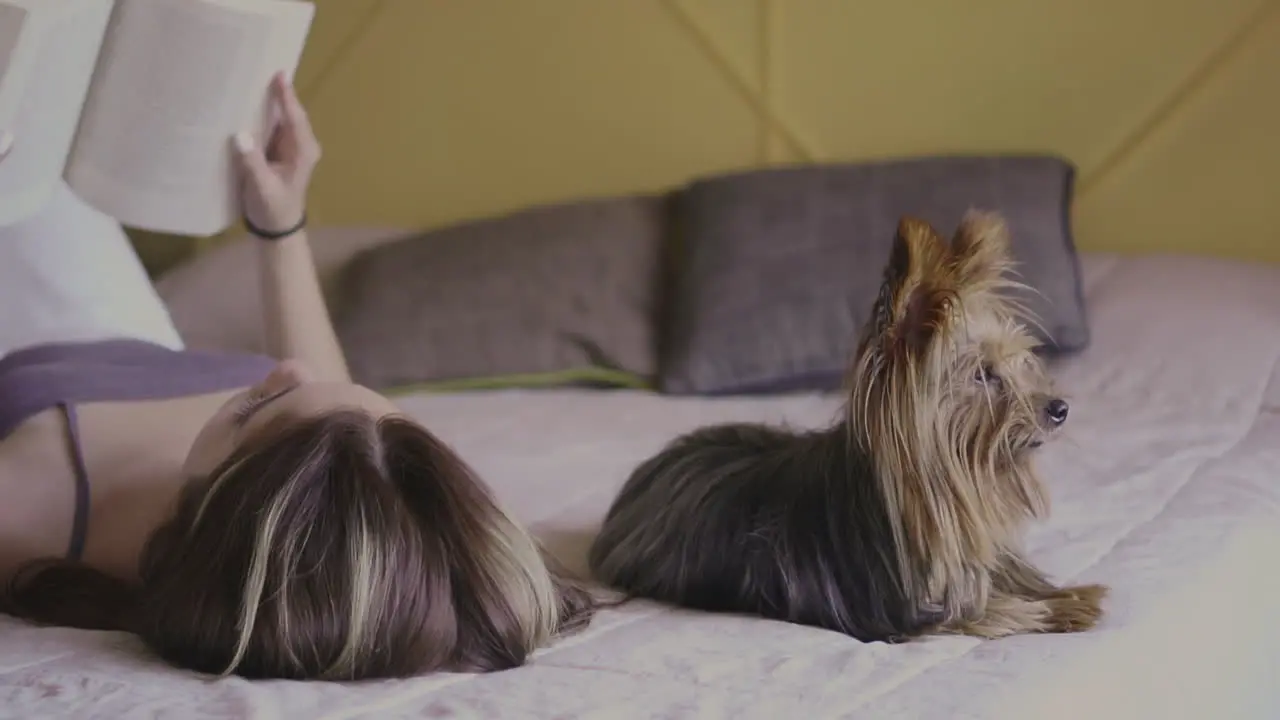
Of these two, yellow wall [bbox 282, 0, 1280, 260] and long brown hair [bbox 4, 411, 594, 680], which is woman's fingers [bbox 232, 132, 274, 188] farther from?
yellow wall [bbox 282, 0, 1280, 260]

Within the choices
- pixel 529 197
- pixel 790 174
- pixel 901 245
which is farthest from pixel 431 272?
pixel 901 245

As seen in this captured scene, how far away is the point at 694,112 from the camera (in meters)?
2.88

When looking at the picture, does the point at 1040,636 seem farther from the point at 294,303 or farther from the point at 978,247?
the point at 294,303

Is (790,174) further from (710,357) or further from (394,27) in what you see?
(394,27)

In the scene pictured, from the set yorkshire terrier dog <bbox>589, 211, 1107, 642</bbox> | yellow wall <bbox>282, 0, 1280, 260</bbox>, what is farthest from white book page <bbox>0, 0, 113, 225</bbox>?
yellow wall <bbox>282, 0, 1280, 260</bbox>

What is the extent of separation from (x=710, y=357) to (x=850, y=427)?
43.9 inches

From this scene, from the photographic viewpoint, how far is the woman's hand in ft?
5.41

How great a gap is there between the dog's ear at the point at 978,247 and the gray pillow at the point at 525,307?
1247mm

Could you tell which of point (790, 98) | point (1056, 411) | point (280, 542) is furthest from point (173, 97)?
point (790, 98)

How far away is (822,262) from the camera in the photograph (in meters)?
2.36

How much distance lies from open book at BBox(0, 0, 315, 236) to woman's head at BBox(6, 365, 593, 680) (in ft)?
1.50

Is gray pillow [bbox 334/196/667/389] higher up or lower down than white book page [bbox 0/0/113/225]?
lower down

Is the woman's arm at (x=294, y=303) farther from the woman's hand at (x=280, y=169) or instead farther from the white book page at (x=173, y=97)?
the white book page at (x=173, y=97)

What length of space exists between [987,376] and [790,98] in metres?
1.61
